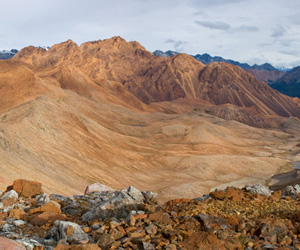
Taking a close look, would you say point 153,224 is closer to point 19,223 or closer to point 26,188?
point 19,223

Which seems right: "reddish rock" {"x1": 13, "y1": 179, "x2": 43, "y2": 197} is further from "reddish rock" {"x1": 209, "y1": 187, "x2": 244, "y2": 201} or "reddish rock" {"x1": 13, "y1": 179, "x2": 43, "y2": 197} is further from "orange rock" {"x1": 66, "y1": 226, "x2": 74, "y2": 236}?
"reddish rock" {"x1": 209, "y1": 187, "x2": 244, "y2": 201}

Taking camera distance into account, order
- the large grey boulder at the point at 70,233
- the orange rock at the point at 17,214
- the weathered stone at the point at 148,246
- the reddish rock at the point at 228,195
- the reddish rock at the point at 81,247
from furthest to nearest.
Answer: the reddish rock at the point at 228,195
the orange rock at the point at 17,214
the large grey boulder at the point at 70,233
the weathered stone at the point at 148,246
the reddish rock at the point at 81,247

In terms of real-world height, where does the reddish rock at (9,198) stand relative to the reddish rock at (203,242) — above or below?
below

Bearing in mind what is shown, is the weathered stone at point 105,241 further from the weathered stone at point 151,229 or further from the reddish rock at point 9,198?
the reddish rock at point 9,198

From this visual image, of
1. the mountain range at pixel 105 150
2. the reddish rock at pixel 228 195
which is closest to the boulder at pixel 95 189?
the reddish rock at pixel 228 195

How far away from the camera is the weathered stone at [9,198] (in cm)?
1299

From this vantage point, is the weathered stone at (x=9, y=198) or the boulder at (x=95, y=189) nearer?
the weathered stone at (x=9, y=198)

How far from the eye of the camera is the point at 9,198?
527 inches

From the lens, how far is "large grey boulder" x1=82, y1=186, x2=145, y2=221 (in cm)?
1224

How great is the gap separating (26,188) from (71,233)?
6.16m

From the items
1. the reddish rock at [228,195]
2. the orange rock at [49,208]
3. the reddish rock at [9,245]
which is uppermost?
the reddish rock at [9,245]

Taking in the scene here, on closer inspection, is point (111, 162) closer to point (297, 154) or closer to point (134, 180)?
point (134, 180)

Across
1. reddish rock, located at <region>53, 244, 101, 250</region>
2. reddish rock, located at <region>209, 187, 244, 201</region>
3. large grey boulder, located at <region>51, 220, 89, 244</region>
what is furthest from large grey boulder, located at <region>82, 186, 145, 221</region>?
reddish rock, located at <region>53, 244, 101, 250</region>

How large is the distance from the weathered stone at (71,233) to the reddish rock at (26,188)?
5355mm
